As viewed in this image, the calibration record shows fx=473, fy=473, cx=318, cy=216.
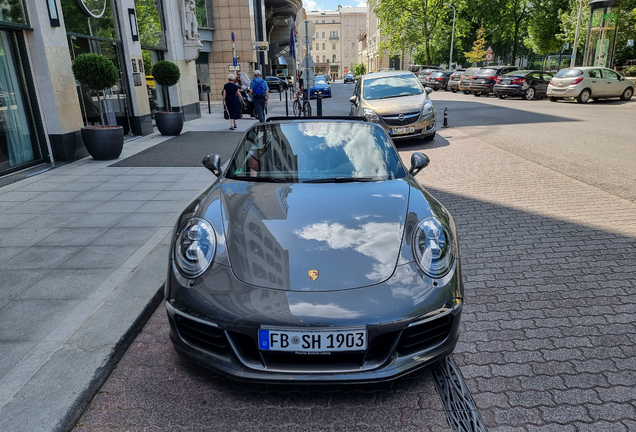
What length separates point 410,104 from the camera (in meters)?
11.2

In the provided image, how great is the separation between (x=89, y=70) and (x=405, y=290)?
8886 millimetres

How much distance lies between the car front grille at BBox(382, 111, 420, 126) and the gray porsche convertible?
25.9 feet

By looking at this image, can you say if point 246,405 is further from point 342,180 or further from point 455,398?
point 342,180

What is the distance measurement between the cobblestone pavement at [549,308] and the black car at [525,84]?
20510mm

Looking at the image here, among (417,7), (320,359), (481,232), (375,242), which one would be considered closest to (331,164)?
(375,242)

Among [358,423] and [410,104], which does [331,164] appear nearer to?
[358,423]

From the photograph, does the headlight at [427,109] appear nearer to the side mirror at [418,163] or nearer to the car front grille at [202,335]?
the side mirror at [418,163]

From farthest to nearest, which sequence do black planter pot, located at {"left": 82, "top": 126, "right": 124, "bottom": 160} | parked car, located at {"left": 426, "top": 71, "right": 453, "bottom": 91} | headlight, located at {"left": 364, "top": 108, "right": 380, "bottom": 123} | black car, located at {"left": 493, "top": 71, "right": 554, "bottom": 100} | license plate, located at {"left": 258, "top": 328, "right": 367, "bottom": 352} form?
parked car, located at {"left": 426, "top": 71, "right": 453, "bottom": 91}, black car, located at {"left": 493, "top": 71, "right": 554, "bottom": 100}, headlight, located at {"left": 364, "top": 108, "right": 380, "bottom": 123}, black planter pot, located at {"left": 82, "top": 126, "right": 124, "bottom": 160}, license plate, located at {"left": 258, "top": 328, "right": 367, "bottom": 352}

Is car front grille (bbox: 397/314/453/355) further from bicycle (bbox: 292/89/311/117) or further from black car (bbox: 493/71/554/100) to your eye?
black car (bbox: 493/71/554/100)

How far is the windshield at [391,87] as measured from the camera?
39.2 feet

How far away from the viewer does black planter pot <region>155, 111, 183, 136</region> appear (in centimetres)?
1331

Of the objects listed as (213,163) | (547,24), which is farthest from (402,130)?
(547,24)

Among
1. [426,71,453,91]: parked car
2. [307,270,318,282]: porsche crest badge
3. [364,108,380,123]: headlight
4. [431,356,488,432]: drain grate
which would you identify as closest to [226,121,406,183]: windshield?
[307,270,318,282]: porsche crest badge

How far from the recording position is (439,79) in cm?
3725
